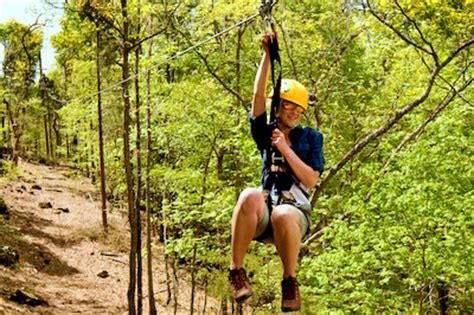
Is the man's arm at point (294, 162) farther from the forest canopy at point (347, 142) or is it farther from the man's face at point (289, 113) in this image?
the forest canopy at point (347, 142)

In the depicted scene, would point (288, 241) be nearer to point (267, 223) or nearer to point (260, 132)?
point (267, 223)

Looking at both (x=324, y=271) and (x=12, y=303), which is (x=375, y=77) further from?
(x=12, y=303)

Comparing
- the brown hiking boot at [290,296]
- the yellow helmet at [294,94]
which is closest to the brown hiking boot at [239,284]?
the brown hiking boot at [290,296]

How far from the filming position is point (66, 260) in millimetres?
19500

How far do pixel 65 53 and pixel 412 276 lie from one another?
30.1 m

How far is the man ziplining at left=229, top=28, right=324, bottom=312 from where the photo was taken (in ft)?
10.5

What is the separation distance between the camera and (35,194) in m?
27.8

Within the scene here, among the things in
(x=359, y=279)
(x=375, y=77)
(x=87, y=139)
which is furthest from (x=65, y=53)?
(x=359, y=279)

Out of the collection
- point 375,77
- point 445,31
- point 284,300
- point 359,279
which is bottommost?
point 359,279

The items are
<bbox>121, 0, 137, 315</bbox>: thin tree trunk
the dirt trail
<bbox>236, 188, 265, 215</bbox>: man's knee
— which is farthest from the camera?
the dirt trail

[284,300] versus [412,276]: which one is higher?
[284,300]

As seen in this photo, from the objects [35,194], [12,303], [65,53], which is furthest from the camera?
[65,53]

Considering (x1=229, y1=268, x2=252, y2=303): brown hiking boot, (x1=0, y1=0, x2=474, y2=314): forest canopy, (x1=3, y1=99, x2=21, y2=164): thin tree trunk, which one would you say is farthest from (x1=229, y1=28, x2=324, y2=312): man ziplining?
(x1=3, y1=99, x2=21, y2=164): thin tree trunk

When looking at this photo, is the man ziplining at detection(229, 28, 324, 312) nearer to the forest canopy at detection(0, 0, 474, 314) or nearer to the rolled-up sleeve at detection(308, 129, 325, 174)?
the rolled-up sleeve at detection(308, 129, 325, 174)
